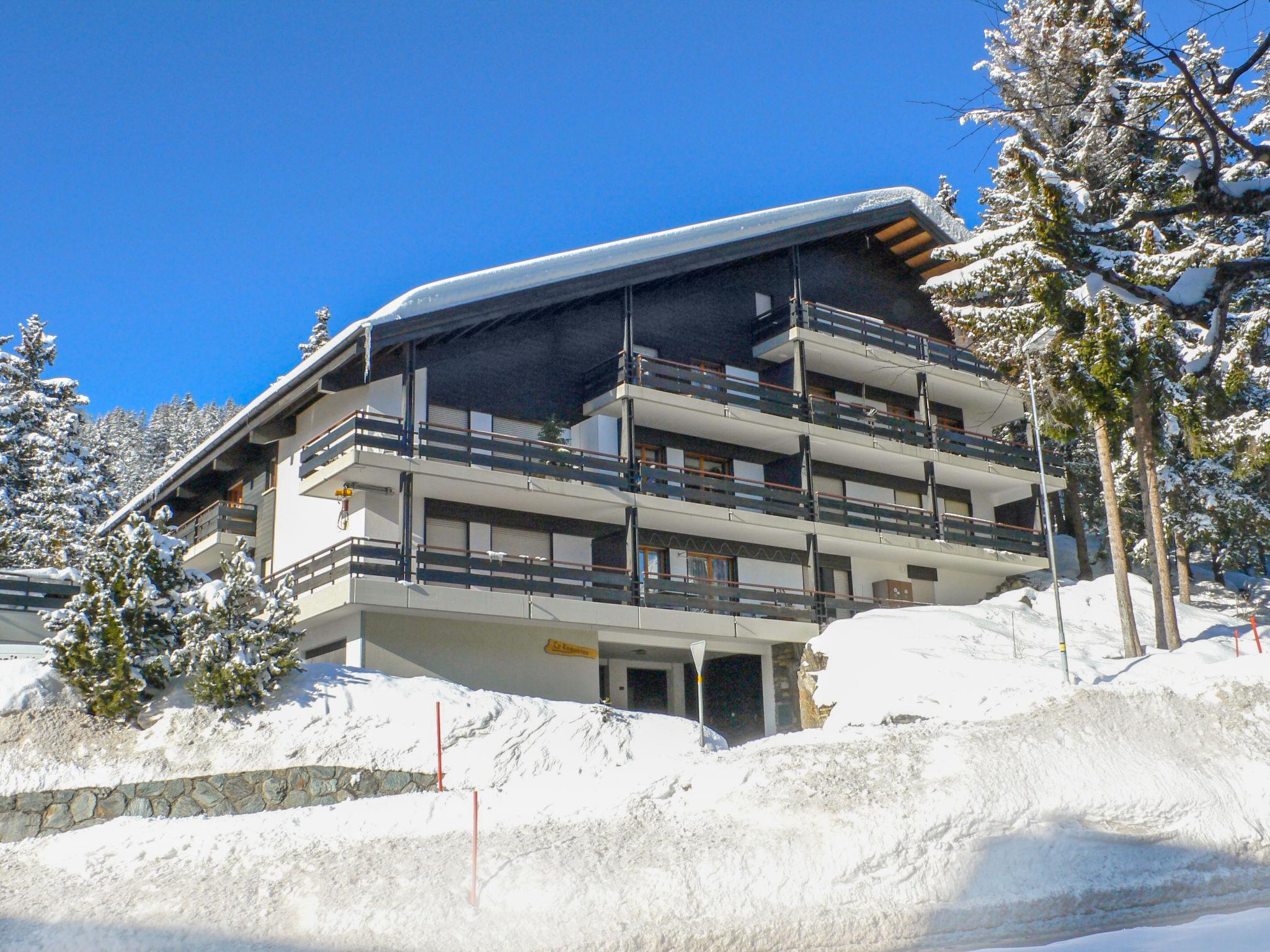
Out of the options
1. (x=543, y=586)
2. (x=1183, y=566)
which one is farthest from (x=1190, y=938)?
(x=1183, y=566)

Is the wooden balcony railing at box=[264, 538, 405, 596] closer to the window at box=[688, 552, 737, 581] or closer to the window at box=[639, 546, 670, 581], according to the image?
the window at box=[639, 546, 670, 581]

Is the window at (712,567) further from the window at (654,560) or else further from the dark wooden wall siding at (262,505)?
the dark wooden wall siding at (262,505)

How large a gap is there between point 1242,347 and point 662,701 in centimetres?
1749

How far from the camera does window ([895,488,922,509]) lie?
113ft

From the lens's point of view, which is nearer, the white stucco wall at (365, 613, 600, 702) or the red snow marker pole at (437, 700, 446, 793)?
the red snow marker pole at (437, 700, 446, 793)

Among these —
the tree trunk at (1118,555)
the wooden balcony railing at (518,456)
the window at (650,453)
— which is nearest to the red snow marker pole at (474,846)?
the wooden balcony railing at (518,456)

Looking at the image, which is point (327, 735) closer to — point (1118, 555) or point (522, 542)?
point (522, 542)

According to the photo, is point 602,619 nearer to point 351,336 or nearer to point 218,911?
point 351,336

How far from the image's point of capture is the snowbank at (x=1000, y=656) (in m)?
18.6

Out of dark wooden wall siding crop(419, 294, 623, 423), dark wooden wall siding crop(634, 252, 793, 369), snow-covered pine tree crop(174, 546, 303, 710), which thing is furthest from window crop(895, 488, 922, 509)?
snow-covered pine tree crop(174, 546, 303, 710)

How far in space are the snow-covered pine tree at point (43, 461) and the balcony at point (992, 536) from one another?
28169 millimetres

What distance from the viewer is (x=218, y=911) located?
11414 millimetres

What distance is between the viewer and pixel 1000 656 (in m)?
23.5

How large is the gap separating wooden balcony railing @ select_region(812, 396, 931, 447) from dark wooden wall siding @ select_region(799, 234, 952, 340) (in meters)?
3.63
